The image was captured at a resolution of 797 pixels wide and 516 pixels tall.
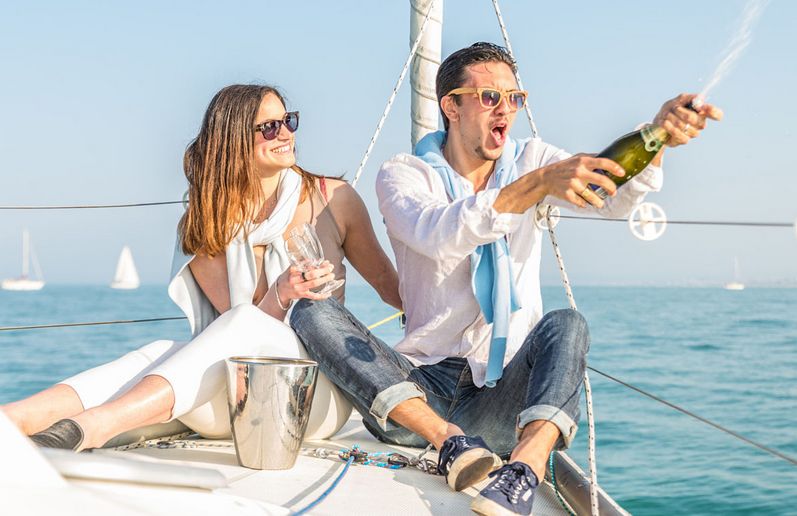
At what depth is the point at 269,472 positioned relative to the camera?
2338 mm

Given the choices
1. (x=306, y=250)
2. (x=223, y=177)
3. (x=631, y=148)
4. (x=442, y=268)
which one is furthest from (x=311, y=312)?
(x=631, y=148)

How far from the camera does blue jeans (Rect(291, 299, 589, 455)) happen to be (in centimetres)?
226

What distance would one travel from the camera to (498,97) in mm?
2777

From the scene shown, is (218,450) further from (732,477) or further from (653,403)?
(653,403)

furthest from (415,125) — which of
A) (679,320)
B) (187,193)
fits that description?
(679,320)

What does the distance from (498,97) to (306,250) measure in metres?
0.76

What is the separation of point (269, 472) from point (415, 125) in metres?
2.03

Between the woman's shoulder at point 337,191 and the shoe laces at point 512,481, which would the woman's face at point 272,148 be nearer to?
the woman's shoulder at point 337,191

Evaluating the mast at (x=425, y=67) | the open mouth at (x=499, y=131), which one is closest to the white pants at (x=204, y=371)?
the open mouth at (x=499, y=131)

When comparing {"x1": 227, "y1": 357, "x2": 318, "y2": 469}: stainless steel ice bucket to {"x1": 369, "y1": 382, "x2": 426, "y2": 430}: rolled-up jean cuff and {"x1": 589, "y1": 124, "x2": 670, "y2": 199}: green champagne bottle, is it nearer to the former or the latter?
{"x1": 369, "y1": 382, "x2": 426, "y2": 430}: rolled-up jean cuff

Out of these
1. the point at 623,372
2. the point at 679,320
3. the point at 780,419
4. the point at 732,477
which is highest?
the point at 732,477

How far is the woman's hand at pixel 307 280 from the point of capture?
2.46 m

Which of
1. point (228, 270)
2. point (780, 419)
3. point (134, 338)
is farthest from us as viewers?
point (134, 338)

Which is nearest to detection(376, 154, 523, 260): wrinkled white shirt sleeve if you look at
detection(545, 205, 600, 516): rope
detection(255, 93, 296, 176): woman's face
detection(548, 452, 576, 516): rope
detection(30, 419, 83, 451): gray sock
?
detection(545, 205, 600, 516): rope
